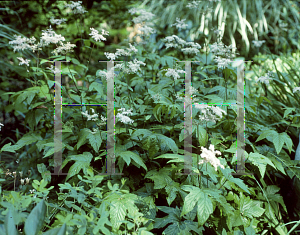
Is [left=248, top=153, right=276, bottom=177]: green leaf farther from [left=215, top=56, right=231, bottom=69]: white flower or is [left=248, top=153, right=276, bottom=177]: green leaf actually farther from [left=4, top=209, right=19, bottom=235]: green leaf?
[left=4, top=209, right=19, bottom=235]: green leaf

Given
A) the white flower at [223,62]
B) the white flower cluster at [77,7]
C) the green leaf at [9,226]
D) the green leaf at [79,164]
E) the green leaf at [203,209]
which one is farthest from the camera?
the white flower cluster at [77,7]

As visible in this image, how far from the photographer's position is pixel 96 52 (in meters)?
3.76

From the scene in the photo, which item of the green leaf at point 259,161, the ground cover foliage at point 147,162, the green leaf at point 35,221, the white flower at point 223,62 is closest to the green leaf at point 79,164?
the ground cover foliage at point 147,162

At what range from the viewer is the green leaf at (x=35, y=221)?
863 mm

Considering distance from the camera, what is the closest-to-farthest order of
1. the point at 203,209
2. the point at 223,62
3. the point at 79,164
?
the point at 203,209, the point at 79,164, the point at 223,62

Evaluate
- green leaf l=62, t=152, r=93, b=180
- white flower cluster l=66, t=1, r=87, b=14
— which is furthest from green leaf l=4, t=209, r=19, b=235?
white flower cluster l=66, t=1, r=87, b=14

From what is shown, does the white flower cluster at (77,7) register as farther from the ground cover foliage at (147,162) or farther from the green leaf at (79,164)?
the green leaf at (79,164)

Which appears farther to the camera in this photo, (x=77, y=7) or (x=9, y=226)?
(x=77, y=7)

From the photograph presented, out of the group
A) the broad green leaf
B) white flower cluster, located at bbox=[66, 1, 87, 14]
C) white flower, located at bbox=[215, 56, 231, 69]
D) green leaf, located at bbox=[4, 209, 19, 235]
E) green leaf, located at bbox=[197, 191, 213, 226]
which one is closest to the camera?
green leaf, located at bbox=[4, 209, 19, 235]

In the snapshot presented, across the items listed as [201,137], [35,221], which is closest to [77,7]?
[201,137]

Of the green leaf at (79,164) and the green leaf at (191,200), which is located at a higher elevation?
the green leaf at (79,164)

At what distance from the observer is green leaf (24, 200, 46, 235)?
86 centimetres

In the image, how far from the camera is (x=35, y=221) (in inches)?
34.7

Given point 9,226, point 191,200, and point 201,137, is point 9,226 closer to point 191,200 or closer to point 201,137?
point 191,200
